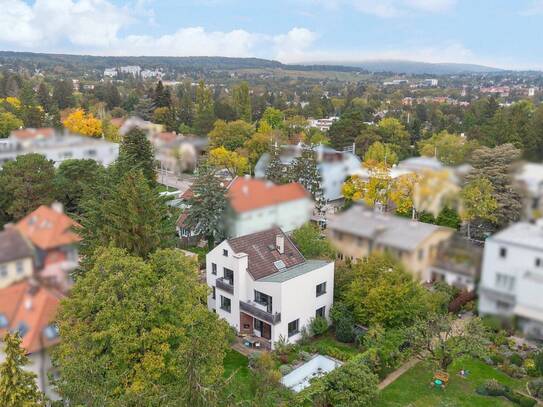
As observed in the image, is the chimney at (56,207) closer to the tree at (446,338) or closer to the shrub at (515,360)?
the tree at (446,338)

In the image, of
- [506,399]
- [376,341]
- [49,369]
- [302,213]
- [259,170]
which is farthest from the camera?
[376,341]

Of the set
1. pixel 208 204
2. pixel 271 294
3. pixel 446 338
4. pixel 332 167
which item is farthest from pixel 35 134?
pixel 446 338

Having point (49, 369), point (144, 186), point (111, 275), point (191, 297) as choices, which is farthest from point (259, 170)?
point (49, 369)

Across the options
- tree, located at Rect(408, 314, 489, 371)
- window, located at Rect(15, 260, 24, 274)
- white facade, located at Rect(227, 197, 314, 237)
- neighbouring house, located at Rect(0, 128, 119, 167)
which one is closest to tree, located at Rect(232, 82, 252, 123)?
neighbouring house, located at Rect(0, 128, 119, 167)

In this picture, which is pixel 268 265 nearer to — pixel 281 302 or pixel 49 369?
pixel 281 302

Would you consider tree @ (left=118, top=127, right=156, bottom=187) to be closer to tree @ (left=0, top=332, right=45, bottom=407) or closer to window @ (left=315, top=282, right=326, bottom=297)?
window @ (left=315, top=282, right=326, bottom=297)

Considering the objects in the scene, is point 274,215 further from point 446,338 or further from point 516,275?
point 446,338

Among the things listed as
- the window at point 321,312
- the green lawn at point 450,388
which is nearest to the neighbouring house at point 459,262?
the green lawn at point 450,388
